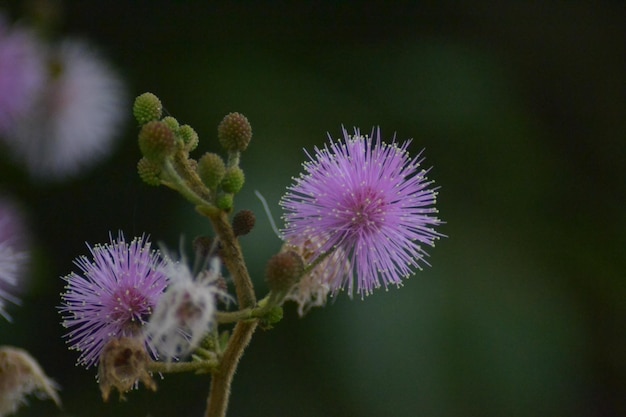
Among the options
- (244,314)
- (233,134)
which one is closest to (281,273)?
(244,314)

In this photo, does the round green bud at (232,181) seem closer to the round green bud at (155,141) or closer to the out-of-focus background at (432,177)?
the round green bud at (155,141)

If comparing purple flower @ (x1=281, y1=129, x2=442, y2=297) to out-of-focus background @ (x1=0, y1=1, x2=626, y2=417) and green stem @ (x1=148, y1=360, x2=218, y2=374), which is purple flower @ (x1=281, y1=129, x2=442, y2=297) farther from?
out-of-focus background @ (x1=0, y1=1, x2=626, y2=417)

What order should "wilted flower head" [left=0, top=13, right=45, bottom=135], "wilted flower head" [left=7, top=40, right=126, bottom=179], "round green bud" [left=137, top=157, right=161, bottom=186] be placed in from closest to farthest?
"round green bud" [left=137, top=157, right=161, bottom=186], "wilted flower head" [left=0, top=13, right=45, bottom=135], "wilted flower head" [left=7, top=40, right=126, bottom=179]

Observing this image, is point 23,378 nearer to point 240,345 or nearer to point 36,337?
point 240,345

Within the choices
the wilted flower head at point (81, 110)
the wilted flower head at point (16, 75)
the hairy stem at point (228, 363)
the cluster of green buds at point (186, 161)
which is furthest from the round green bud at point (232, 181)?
the wilted flower head at point (81, 110)

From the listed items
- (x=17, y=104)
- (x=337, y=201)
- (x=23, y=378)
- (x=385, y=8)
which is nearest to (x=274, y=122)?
(x=385, y=8)

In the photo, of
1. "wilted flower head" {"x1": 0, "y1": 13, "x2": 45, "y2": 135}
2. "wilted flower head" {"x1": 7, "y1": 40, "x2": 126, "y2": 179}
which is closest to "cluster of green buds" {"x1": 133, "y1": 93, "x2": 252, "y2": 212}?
"wilted flower head" {"x1": 0, "y1": 13, "x2": 45, "y2": 135}

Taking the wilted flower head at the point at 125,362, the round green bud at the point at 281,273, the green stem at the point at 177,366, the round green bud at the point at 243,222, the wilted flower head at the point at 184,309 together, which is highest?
the round green bud at the point at 243,222
